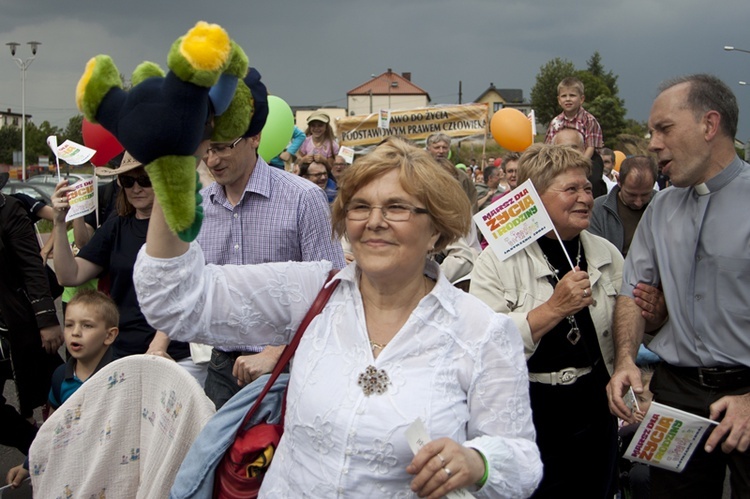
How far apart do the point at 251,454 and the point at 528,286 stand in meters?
1.61

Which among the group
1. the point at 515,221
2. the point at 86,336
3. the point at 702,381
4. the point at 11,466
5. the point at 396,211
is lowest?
the point at 11,466

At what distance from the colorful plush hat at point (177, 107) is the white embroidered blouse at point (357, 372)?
27cm

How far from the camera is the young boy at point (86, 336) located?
411 centimetres

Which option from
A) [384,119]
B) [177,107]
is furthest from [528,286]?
[384,119]

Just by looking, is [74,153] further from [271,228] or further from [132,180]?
[271,228]

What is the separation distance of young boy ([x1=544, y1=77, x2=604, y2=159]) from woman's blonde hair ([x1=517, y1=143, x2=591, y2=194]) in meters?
4.20

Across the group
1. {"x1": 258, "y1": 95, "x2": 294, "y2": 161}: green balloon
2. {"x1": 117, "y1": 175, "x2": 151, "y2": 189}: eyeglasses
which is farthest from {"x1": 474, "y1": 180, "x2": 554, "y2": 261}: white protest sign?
{"x1": 258, "y1": 95, "x2": 294, "y2": 161}: green balloon

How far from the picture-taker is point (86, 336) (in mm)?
4105

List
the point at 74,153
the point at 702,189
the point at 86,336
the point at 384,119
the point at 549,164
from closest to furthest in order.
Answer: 1. the point at 702,189
2. the point at 549,164
3. the point at 86,336
4. the point at 74,153
5. the point at 384,119

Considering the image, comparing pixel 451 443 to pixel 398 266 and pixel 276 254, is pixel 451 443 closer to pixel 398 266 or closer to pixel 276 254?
pixel 398 266

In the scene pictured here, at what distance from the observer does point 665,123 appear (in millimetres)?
2988

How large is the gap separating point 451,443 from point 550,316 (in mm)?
1342

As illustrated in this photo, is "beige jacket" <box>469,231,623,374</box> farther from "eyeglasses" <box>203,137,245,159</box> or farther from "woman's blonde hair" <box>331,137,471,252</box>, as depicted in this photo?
"eyeglasses" <box>203,137,245,159</box>

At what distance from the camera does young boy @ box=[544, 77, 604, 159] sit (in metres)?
7.70
